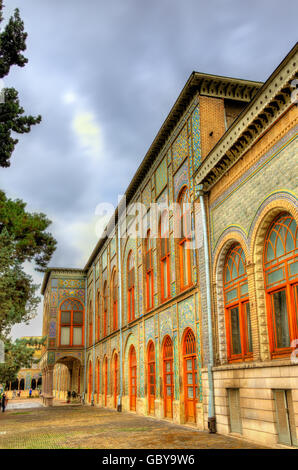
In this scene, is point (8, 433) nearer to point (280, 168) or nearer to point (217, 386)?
point (217, 386)

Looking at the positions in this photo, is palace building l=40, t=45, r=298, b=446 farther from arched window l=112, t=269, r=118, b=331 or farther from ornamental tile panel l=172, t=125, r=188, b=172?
arched window l=112, t=269, r=118, b=331

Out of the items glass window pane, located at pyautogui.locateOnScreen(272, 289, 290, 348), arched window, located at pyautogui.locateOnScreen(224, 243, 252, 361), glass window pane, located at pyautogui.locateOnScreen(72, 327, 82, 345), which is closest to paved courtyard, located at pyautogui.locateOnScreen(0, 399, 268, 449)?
arched window, located at pyautogui.locateOnScreen(224, 243, 252, 361)

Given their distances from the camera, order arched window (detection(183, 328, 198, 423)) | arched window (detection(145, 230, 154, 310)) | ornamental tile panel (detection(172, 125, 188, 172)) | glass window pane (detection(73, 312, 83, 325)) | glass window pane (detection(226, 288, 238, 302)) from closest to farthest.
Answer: glass window pane (detection(226, 288, 238, 302))
arched window (detection(183, 328, 198, 423))
ornamental tile panel (detection(172, 125, 188, 172))
arched window (detection(145, 230, 154, 310))
glass window pane (detection(73, 312, 83, 325))

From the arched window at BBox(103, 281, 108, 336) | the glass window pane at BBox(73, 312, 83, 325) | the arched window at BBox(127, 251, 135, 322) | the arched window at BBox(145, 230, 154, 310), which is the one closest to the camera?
the arched window at BBox(145, 230, 154, 310)

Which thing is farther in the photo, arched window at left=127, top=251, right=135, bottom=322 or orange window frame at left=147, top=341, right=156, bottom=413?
arched window at left=127, top=251, right=135, bottom=322

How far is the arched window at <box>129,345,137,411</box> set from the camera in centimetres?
2342

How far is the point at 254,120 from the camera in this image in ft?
37.5

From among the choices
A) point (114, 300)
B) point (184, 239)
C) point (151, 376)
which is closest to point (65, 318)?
point (114, 300)

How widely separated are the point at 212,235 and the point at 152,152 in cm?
772

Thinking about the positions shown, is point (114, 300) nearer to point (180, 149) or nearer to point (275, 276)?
point (180, 149)

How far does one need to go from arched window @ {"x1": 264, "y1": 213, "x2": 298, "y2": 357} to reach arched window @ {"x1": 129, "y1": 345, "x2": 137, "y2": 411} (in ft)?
45.0

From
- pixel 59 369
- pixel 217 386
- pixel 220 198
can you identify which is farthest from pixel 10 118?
pixel 59 369

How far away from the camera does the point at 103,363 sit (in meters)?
32.3
